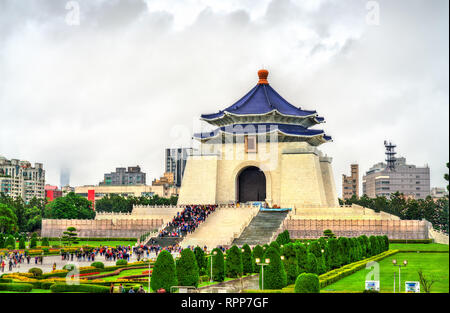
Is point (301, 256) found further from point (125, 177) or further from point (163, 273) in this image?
point (125, 177)

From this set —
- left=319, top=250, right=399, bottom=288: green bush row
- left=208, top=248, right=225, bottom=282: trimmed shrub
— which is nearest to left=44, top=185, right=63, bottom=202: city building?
left=319, top=250, right=399, bottom=288: green bush row

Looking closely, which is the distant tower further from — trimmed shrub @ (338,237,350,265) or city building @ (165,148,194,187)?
trimmed shrub @ (338,237,350,265)

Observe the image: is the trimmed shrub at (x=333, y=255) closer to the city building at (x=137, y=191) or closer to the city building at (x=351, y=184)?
the city building at (x=137, y=191)

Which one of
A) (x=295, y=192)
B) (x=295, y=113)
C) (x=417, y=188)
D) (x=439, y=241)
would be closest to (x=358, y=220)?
(x=439, y=241)

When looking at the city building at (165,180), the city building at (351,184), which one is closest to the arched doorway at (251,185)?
the city building at (165,180)
